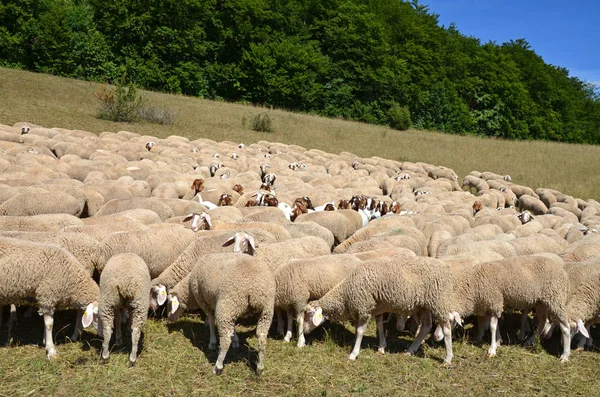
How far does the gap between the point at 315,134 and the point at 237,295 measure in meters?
28.3

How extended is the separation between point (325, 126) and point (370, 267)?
101ft

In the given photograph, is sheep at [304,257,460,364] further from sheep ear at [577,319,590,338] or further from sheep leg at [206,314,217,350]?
sheep ear at [577,319,590,338]

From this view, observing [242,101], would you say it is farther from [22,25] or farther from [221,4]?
[22,25]

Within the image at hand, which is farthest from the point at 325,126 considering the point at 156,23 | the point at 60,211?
the point at 60,211

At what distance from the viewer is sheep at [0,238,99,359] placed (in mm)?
6383

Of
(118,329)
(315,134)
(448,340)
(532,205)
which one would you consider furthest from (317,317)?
(315,134)

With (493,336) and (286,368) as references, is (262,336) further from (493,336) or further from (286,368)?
(493,336)

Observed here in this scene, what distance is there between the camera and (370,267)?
7258 mm

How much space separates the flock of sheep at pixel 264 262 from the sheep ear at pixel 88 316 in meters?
0.02

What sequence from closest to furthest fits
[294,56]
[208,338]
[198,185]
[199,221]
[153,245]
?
[208,338]
[153,245]
[199,221]
[198,185]
[294,56]

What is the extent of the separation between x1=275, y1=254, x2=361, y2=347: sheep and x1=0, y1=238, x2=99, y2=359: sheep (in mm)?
2508

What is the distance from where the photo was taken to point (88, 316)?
6566mm

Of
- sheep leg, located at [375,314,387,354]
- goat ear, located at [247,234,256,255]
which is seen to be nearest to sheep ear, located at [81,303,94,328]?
goat ear, located at [247,234,256,255]

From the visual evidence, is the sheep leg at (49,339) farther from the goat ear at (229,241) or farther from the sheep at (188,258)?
the goat ear at (229,241)
